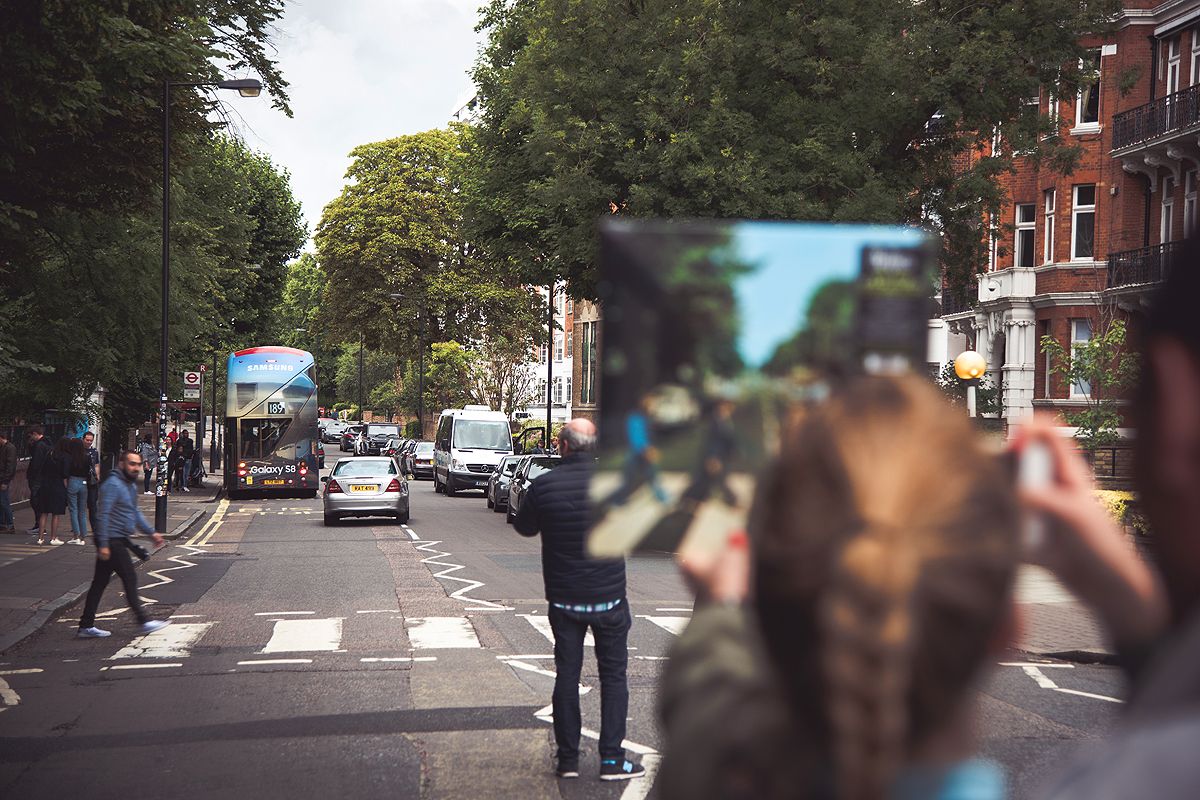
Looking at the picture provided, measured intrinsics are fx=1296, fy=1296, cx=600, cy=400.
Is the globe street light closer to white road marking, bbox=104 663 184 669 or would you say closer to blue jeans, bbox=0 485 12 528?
white road marking, bbox=104 663 184 669

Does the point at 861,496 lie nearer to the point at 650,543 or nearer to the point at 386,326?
the point at 650,543

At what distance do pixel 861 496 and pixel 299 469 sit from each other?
37.6 m

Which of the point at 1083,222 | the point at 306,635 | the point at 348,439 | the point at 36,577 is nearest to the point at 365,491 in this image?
the point at 36,577

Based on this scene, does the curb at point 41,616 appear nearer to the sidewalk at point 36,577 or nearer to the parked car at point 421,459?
the sidewalk at point 36,577

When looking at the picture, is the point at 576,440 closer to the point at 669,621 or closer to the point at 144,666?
the point at 144,666

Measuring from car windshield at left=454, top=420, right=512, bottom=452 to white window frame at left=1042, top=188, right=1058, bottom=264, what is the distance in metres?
16.8

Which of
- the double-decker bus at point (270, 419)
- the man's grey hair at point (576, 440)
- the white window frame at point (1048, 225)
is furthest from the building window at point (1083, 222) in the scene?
the man's grey hair at point (576, 440)

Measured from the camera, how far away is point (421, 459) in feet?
174

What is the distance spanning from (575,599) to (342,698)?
334cm

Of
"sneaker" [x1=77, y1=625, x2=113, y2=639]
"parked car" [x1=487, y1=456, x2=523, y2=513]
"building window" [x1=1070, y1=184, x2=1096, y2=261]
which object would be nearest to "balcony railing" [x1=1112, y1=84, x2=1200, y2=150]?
"building window" [x1=1070, y1=184, x2=1096, y2=261]

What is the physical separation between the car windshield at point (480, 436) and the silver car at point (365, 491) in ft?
38.2

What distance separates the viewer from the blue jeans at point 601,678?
23.2 ft

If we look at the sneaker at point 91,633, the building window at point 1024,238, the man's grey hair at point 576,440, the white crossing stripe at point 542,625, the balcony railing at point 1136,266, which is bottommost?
the sneaker at point 91,633

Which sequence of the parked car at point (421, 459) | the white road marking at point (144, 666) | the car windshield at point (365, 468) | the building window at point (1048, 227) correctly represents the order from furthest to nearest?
1. the parked car at point (421, 459)
2. the building window at point (1048, 227)
3. the car windshield at point (365, 468)
4. the white road marking at point (144, 666)
